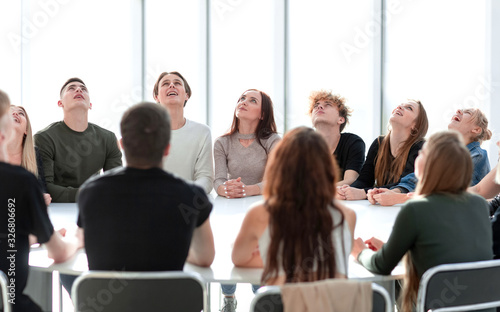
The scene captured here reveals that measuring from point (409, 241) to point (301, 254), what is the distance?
39 centimetres

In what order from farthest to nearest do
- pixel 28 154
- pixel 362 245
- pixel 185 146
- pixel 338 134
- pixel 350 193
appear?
1. pixel 338 134
2. pixel 185 146
3. pixel 350 193
4. pixel 28 154
5. pixel 362 245

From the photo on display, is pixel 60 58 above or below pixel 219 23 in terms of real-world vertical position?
below

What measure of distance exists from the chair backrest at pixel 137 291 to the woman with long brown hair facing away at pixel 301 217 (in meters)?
0.24

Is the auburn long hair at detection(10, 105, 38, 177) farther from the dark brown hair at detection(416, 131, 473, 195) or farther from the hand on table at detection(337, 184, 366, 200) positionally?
the dark brown hair at detection(416, 131, 473, 195)

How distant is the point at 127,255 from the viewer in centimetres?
160

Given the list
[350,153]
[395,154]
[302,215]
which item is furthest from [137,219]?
[350,153]

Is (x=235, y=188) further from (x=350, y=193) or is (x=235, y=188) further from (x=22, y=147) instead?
(x=22, y=147)

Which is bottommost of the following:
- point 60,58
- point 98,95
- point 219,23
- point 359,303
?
point 359,303

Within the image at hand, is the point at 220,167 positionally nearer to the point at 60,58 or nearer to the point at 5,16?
the point at 60,58

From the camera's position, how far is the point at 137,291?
1521 millimetres

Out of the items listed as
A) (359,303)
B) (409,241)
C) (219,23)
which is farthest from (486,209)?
(219,23)

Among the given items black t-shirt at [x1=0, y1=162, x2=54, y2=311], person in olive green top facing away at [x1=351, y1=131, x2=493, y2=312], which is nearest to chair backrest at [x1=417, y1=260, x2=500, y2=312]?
person in olive green top facing away at [x1=351, y1=131, x2=493, y2=312]

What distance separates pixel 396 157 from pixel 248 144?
977 millimetres

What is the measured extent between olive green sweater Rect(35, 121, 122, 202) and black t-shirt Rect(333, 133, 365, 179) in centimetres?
151
